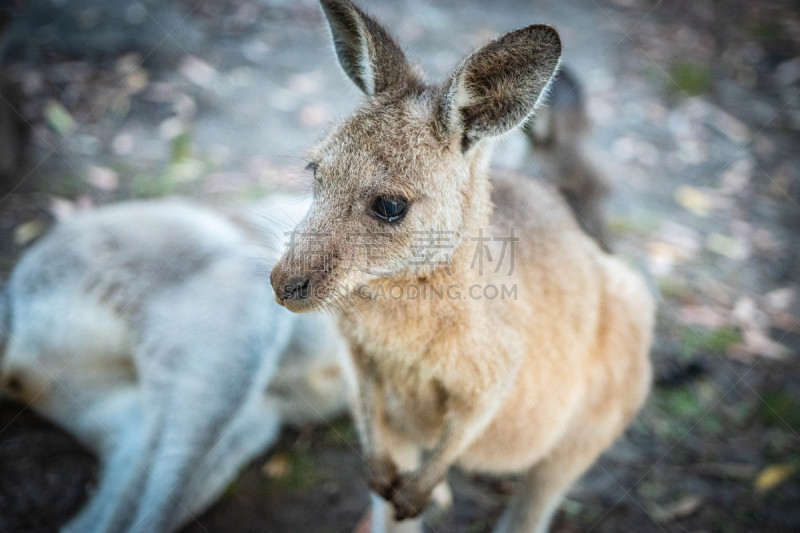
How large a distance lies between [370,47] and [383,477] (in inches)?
56.5

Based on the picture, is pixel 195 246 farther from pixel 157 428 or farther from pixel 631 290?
pixel 631 290

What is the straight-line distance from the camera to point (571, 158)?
330 centimetres

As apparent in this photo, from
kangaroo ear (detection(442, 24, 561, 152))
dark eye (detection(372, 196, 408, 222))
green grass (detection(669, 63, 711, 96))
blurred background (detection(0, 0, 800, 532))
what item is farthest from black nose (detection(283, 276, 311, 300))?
green grass (detection(669, 63, 711, 96))

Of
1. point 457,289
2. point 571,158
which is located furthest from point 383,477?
point 571,158

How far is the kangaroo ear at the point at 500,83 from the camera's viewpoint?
149 cm

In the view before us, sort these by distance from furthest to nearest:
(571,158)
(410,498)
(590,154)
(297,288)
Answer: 1. (590,154)
2. (571,158)
3. (410,498)
4. (297,288)

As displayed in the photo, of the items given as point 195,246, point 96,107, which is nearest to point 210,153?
point 96,107

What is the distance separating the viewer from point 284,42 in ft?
17.4

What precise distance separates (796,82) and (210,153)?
5.48 meters

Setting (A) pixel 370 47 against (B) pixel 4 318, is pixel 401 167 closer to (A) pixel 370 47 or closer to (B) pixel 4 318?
(A) pixel 370 47

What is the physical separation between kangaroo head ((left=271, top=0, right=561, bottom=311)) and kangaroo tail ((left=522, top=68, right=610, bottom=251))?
1651mm

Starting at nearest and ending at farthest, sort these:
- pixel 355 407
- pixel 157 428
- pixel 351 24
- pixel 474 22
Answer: pixel 351 24 → pixel 355 407 → pixel 157 428 → pixel 474 22

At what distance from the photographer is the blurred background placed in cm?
262

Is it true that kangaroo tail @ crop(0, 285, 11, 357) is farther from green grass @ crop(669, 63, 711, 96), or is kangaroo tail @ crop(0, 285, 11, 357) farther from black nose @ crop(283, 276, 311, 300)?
green grass @ crop(669, 63, 711, 96)
